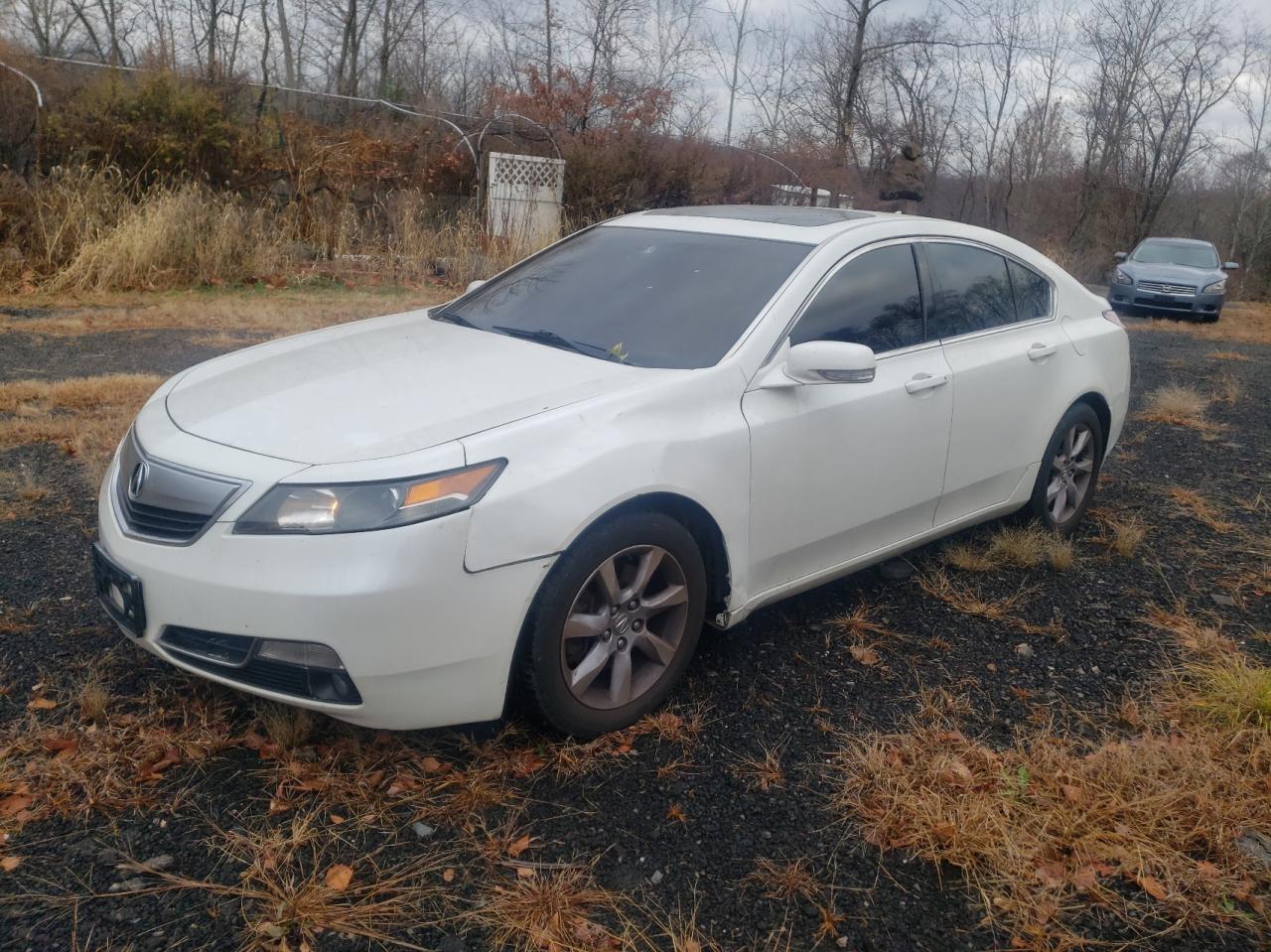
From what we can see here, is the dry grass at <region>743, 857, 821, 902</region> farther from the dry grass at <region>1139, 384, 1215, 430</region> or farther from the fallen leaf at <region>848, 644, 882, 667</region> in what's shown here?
the dry grass at <region>1139, 384, 1215, 430</region>

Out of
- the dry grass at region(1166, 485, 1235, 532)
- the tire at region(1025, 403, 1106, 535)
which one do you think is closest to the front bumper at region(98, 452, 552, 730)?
the tire at region(1025, 403, 1106, 535)

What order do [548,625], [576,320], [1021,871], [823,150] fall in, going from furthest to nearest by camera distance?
[823,150], [576,320], [548,625], [1021,871]

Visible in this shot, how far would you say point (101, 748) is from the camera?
2838mm

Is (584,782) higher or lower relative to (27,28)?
lower

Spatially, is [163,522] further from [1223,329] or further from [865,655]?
[1223,329]

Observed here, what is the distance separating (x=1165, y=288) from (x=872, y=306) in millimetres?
14822

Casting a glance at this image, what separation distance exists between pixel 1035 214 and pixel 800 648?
28553mm

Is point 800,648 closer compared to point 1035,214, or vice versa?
point 800,648

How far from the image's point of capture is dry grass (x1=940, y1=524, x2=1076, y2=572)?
14.8 feet

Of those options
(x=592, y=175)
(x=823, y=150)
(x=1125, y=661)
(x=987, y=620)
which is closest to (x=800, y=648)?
(x=987, y=620)

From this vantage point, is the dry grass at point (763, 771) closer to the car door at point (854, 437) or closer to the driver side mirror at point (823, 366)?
the car door at point (854, 437)

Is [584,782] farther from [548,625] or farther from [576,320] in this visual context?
[576,320]

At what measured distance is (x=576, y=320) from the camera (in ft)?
12.2

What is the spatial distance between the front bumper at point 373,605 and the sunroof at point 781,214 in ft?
6.47
